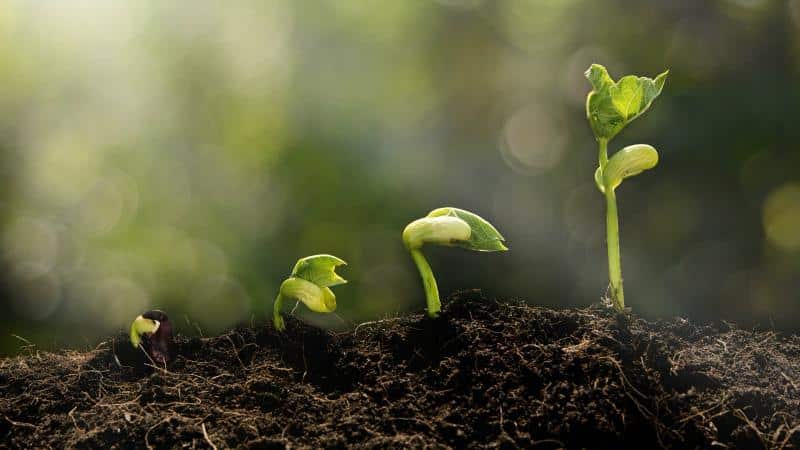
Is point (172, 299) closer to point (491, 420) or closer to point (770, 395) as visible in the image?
point (491, 420)

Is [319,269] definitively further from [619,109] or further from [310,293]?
[619,109]

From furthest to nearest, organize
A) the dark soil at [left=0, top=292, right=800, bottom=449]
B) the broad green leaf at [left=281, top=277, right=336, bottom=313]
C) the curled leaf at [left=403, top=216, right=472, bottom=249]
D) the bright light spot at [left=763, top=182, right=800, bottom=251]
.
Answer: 1. the bright light spot at [left=763, top=182, right=800, bottom=251]
2. the broad green leaf at [left=281, top=277, right=336, bottom=313]
3. the curled leaf at [left=403, top=216, right=472, bottom=249]
4. the dark soil at [left=0, top=292, right=800, bottom=449]

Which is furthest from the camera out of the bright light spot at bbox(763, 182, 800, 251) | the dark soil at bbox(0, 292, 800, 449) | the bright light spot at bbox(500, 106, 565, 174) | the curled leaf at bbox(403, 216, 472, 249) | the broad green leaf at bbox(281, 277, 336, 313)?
the bright light spot at bbox(500, 106, 565, 174)

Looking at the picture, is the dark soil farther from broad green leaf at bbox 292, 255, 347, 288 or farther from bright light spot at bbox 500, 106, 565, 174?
bright light spot at bbox 500, 106, 565, 174

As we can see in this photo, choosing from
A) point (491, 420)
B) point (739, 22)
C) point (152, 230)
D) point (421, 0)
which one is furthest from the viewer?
point (152, 230)

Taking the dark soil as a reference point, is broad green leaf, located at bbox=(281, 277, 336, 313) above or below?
above

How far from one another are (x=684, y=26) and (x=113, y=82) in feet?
Result: 4.55

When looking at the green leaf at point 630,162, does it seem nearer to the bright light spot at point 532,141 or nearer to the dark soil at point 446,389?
the dark soil at point 446,389

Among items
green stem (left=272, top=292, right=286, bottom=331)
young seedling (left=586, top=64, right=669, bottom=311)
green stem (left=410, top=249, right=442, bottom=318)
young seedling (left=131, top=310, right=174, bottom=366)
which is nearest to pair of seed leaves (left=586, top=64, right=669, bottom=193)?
young seedling (left=586, top=64, right=669, bottom=311)

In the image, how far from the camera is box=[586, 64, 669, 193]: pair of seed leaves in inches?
41.1

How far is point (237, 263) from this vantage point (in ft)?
5.22

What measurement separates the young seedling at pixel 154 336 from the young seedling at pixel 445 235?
50 centimetres

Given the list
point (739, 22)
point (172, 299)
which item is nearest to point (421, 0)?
point (739, 22)

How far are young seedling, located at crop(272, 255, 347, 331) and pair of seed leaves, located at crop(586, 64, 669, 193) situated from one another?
1.69 feet
